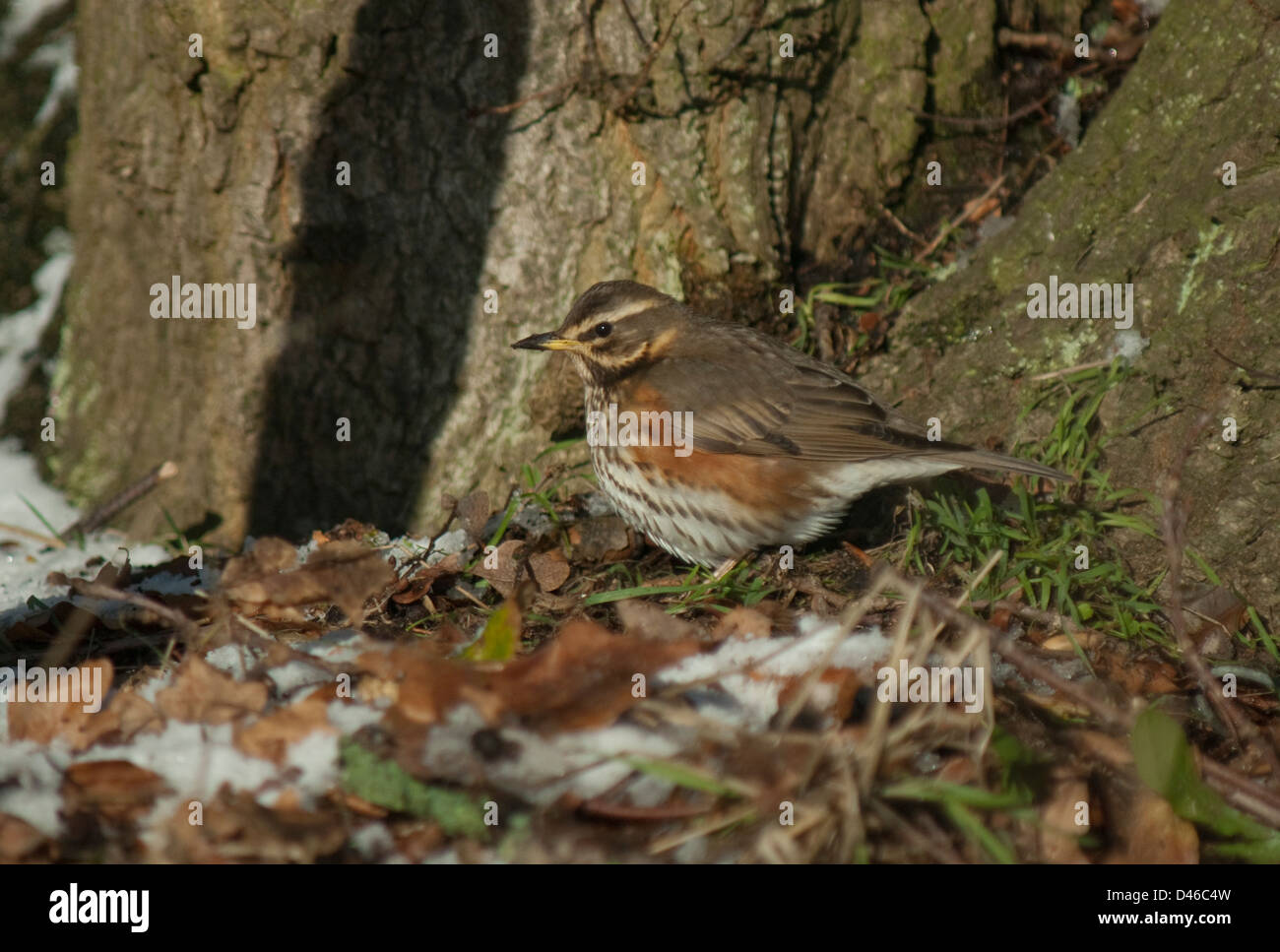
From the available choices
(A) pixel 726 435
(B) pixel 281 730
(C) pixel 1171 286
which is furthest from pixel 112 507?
(C) pixel 1171 286

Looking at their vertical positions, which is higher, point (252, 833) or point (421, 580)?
point (421, 580)

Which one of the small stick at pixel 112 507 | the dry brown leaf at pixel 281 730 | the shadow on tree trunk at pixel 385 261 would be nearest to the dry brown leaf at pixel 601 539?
the shadow on tree trunk at pixel 385 261

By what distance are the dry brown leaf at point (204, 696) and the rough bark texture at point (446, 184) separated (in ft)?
8.81

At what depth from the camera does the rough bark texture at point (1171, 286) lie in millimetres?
4715

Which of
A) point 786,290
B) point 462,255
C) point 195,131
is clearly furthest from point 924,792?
point 195,131

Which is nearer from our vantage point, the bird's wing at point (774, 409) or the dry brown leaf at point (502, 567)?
the dry brown leaf at point (502, 567)

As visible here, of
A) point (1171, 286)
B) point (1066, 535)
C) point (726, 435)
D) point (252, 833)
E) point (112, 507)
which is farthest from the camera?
point (112, 507)

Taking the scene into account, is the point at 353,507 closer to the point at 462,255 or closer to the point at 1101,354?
the point at 462,255

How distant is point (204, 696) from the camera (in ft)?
11.8

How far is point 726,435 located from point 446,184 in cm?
202

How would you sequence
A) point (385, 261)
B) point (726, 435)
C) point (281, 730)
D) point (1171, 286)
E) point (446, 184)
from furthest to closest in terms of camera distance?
point (385, 261)
point (446, 184)
point (726, 435)
point (1171, 286)
point (281, 730)

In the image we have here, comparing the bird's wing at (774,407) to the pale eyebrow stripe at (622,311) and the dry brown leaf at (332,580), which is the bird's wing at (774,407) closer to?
the pale eyebrow stripe at (622,311)

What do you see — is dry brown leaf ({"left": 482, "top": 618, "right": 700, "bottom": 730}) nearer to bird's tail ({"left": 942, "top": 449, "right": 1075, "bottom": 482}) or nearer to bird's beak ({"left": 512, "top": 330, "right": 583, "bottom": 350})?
bird's tail ({"left": 942, "top": 449, "right": 1075, "bottom": 482})

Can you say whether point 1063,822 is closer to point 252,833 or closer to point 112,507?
point 252,833
